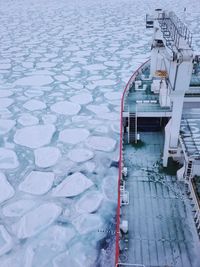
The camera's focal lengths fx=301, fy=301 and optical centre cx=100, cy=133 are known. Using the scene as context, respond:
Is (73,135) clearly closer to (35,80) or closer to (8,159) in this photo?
(8,159)

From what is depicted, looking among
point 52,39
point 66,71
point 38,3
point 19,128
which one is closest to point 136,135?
point 19,128

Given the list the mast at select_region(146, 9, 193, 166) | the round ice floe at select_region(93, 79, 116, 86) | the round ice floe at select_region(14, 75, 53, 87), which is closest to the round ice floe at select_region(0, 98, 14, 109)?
the round ice floe at select_region(14, 75, 53, 87)

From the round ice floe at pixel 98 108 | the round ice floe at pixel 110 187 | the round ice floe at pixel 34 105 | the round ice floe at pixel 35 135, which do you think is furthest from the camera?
the round ice floe at pixel 34 105

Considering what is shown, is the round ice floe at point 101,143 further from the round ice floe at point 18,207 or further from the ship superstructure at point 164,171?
the round ice floe at point 18,207

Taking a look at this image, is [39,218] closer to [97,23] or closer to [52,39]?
[52,39]

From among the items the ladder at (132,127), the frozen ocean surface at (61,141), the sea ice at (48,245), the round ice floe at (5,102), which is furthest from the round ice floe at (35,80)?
the sea ice at (48,245)

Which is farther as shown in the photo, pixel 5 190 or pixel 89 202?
pixel 5 190


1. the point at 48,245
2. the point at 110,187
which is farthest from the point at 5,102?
the point at 48,245
